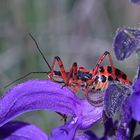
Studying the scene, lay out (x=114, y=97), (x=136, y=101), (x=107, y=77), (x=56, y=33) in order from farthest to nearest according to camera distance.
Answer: (x=56, y=33) < (x=107, y=77) < (x=114, y=97) < (x=136, y=101)

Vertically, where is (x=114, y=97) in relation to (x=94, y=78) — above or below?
below

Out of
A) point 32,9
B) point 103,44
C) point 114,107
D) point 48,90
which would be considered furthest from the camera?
point 103,44

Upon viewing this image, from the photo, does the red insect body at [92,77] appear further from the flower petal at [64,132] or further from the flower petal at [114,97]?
the flower petal at [64,132]

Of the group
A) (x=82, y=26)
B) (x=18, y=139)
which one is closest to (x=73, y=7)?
(x=82, y=26)

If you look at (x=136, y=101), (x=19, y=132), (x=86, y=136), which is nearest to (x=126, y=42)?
(x=136, y=101)

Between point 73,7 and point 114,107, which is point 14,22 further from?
point 114,107

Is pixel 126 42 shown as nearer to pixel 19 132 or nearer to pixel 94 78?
pixel 94 78
